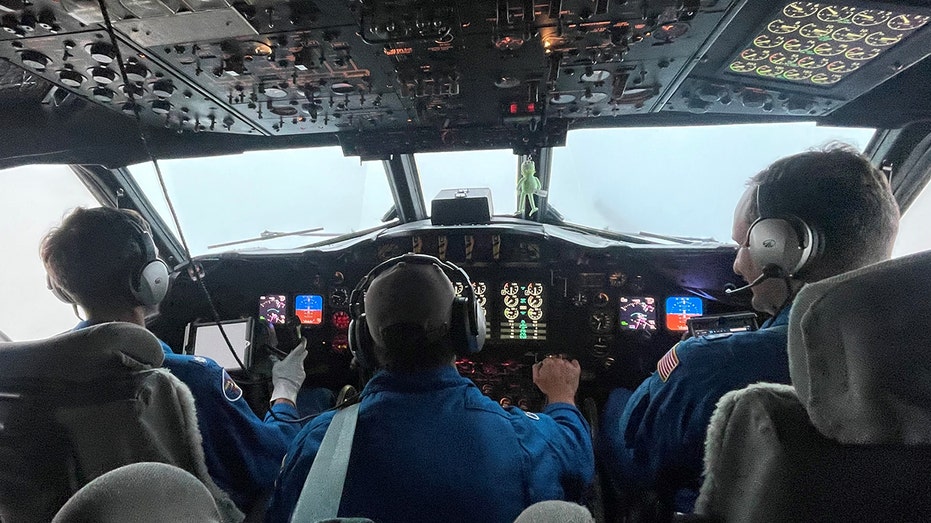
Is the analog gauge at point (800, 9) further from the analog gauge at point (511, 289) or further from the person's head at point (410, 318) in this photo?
the analog gauge at point (511, 289)

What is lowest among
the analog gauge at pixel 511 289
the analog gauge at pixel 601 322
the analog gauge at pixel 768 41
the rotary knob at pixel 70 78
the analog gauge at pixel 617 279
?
the analog gauge at pixel 601 322

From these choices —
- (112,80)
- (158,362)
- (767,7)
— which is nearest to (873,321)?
(767,7)

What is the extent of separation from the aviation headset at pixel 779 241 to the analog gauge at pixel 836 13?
0.60m

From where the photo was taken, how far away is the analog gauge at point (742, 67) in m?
1.65

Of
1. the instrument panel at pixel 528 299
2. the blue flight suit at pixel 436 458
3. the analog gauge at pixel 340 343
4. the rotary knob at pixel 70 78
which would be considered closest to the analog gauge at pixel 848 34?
the instrument panel at pixel 528 299

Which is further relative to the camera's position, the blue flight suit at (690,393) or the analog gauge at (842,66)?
the analog gauge at (842,66)

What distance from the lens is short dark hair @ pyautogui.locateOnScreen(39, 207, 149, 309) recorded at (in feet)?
4.26

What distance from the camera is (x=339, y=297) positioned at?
2607mm

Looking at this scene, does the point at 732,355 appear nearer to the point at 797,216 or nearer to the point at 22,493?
the point at 797,216

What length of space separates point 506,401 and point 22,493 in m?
1.86

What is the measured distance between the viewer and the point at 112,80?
1783 mm

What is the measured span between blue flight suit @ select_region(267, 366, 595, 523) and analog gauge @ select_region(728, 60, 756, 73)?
1.51 meters

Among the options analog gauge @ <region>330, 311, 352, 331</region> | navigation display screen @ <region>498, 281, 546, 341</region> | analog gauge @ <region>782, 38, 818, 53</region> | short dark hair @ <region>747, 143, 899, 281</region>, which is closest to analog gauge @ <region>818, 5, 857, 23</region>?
analog gauge @ <region>782, 38, 818, 53</region>

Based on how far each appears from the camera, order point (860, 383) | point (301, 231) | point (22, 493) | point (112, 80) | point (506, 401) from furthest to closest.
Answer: point (301, 231), point (506, 401), point (112, 80), point (22, 493), point (860, 383)
